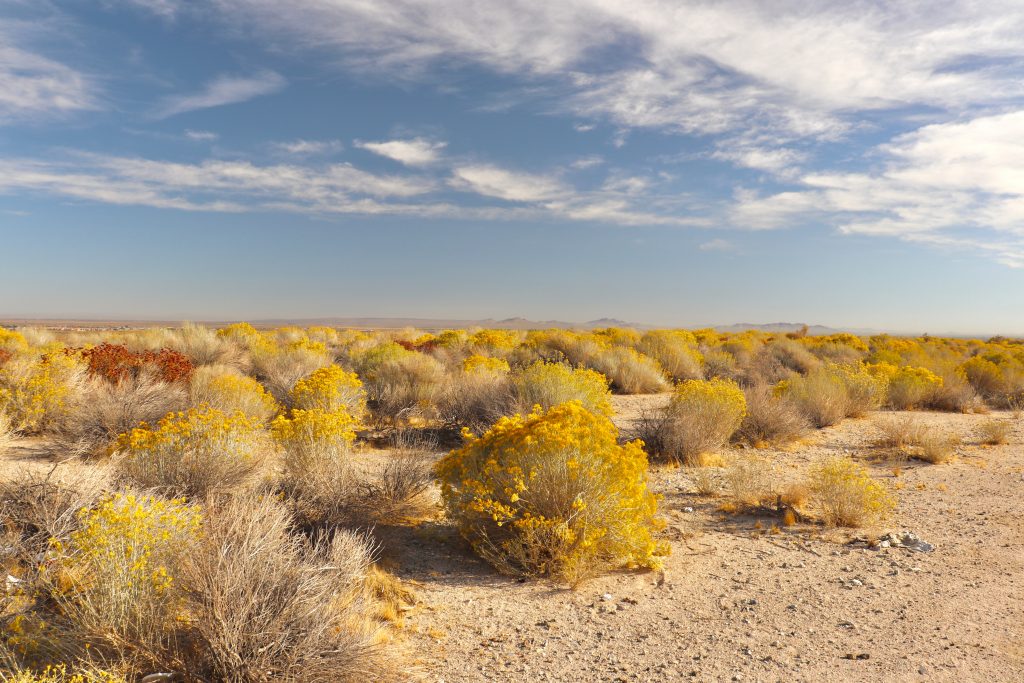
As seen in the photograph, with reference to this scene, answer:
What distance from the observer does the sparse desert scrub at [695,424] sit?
9828mm

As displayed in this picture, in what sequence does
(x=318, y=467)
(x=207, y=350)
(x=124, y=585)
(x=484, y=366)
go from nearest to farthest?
1. (x=124, y=585)
2. (x=318, y=467)
3. (x=484, y=366)
4. (x=207, y=350)

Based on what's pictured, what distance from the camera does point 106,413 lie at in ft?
29.1

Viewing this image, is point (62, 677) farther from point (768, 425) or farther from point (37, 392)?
point (768, 425)

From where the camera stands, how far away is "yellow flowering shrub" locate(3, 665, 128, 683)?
303 centimetres

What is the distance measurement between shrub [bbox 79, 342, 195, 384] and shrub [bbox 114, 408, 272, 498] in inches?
207

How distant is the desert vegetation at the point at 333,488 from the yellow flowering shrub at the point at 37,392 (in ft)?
0.14

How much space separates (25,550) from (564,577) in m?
4.13

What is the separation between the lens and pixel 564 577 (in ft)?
18.0

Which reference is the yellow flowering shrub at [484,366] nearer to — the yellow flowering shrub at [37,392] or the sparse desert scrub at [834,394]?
the sparse desert scrub at [834,394]

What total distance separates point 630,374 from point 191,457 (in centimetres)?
1230

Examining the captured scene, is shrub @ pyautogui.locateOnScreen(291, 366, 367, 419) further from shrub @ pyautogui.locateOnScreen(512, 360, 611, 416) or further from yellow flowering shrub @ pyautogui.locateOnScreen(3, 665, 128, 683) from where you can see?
yellow flowering shrub @ pyautogui.locateOnScreen(3, 665, 128, 683)

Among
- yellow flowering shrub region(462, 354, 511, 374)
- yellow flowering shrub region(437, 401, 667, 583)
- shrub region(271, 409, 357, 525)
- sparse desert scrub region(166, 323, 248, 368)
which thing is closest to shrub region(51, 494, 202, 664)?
shrub region(271, 409, 357, 525)

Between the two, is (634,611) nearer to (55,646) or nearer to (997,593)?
(997,593)

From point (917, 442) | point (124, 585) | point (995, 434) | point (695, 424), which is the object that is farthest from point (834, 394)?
point (124, 585)
